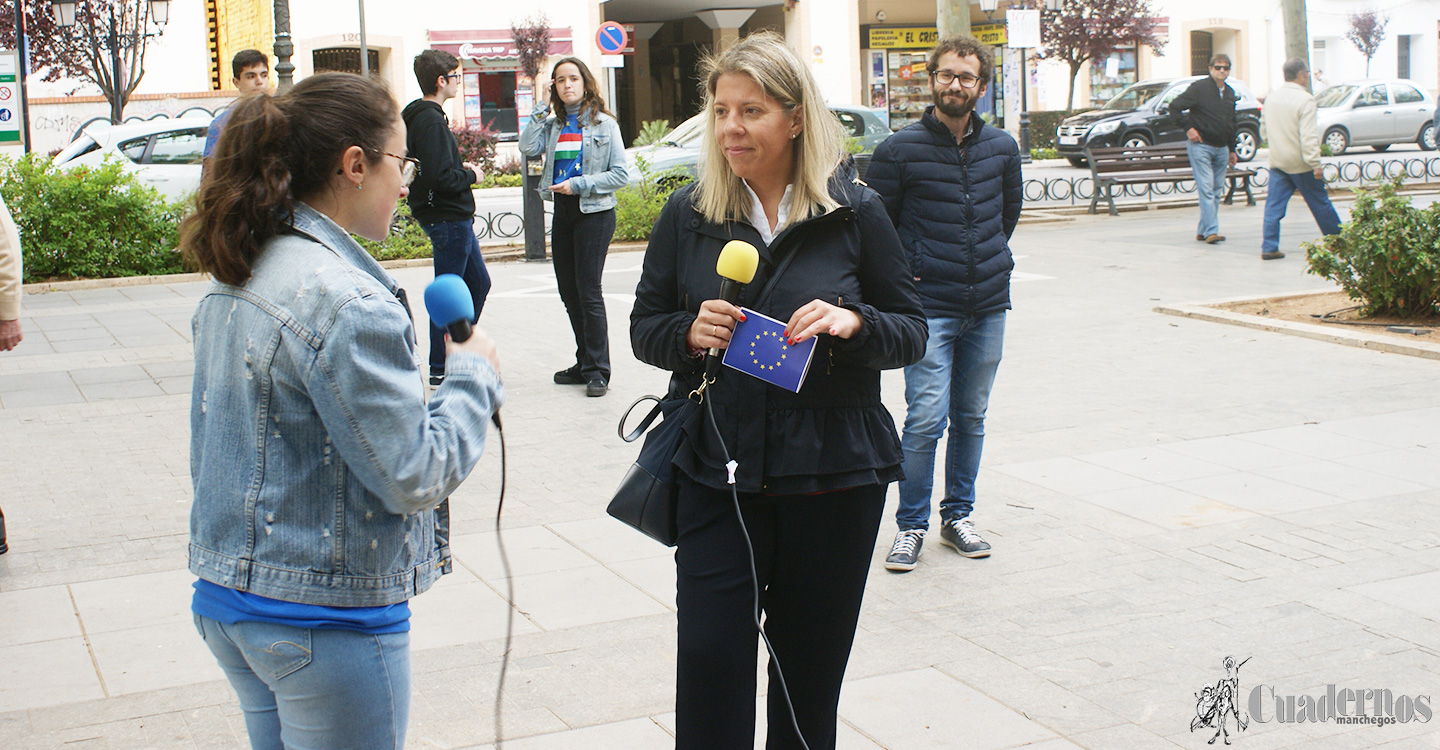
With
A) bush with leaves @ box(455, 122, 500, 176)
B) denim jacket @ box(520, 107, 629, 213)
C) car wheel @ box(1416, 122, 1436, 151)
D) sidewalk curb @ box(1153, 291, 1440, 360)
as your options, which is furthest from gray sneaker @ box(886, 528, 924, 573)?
car wheel @ box(1416, 122, 1436, 151)

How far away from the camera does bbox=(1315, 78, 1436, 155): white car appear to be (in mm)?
30094

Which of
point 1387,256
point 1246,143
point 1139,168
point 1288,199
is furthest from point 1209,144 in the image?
point 1246,143

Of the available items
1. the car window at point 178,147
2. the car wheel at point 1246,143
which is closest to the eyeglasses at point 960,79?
the car window at point 178,147

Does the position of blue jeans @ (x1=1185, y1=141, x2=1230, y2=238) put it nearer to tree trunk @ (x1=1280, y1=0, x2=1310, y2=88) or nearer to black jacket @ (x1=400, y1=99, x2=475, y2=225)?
tree trunk @ (x1=1280, y1=0, x2=1310, y2=88)

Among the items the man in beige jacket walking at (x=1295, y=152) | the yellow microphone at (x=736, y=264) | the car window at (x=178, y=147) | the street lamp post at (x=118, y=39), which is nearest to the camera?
A: the yellow microphone at (x=736, y=264)

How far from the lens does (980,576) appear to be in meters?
4.83

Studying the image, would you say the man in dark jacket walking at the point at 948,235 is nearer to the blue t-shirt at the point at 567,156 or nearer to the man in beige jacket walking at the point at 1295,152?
the blue t-shirt at the point at 567,156

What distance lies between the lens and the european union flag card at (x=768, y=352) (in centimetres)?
262

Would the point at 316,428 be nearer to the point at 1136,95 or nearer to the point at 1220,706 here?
the point at 1220,706

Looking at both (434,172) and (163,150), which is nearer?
(434,172)

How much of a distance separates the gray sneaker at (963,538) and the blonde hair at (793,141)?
2462 mm

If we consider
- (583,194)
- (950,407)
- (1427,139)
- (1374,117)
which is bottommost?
(950,407)

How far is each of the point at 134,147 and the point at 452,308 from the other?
57.4ft

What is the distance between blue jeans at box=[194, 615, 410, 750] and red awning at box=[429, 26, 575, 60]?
33.0 metres
